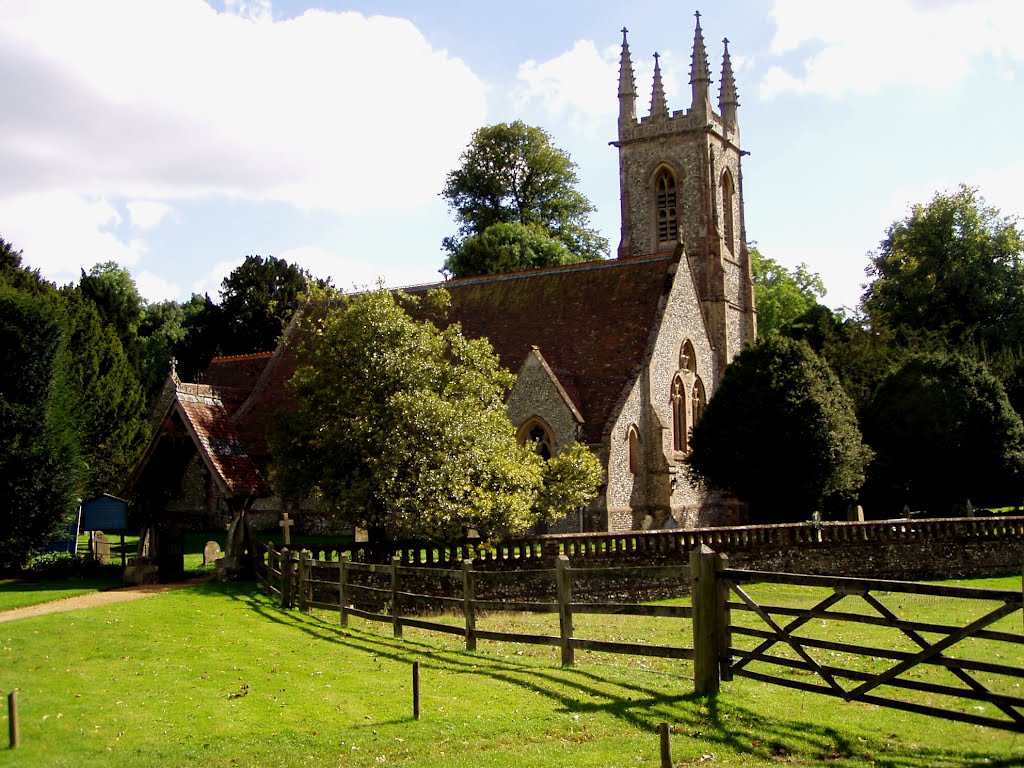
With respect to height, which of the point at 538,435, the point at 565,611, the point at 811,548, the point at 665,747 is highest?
the point at 538,435

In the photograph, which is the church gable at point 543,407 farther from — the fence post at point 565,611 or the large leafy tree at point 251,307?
the large leafy tree at point 251,307

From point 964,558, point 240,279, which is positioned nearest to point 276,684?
point 964,558

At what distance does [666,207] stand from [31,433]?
30.3 m

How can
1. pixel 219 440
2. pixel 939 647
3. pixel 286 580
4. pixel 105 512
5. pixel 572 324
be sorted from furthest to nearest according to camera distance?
pixel 572 324, pixel 105 512, pixel 219 440, pixel 286 580, pixel 939 647

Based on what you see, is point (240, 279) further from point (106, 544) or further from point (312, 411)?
point (312, 411)

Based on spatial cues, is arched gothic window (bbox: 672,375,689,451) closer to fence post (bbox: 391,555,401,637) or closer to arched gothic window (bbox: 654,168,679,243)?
arched gothic window (bbox: 654,168,679,243)

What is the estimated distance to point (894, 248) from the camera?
59.7 meters

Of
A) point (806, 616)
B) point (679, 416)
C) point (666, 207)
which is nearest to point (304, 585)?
point (806, 616)

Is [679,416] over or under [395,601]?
over

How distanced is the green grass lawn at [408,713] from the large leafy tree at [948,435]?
2491 centimetres

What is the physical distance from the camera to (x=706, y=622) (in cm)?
1007

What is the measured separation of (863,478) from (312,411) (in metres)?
18.6

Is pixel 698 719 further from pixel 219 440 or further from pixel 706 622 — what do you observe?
pixel 219 440

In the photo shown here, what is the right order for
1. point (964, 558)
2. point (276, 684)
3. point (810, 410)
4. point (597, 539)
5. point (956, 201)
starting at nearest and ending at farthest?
point (276, 684)
point (597, 539)
point (964, 558)
point (810, 410)
point (956, 201)
